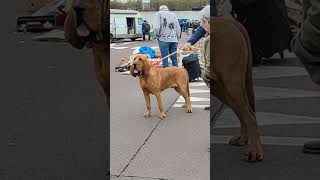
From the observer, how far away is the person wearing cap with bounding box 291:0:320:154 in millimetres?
1402

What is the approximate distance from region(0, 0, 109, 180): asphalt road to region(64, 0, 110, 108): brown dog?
39 millimetres

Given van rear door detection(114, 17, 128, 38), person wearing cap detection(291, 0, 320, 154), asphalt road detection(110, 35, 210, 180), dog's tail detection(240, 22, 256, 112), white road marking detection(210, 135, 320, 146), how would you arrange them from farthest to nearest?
asphalt road detection(110, 35, 210, 180) → van rear door detection(114, 17, 128, 38) → white road marking detection(210, 135, 320, 146) → dog's tail detection(240, 22, 256, 112) → person wearing cap detection(291, 0, 320, 154)

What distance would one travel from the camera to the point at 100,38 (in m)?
1.66

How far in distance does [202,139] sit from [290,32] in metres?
2.04

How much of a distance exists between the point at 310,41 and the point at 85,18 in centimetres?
76

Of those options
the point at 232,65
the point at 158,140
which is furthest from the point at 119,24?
the point at 158,140

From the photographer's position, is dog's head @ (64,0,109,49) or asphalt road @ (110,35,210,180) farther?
asphalt road @ (110,35,210,180)

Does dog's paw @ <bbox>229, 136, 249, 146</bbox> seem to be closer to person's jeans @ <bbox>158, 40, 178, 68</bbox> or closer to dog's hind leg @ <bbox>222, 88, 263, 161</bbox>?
dog's hind leg @ <bbox>222, 88, 263, 161</bbox>

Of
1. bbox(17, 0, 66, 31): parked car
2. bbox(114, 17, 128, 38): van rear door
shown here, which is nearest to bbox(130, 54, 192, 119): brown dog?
bbox(114, 17, 128, 38): van rear door

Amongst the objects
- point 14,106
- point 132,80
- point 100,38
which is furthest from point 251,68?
point 132,80

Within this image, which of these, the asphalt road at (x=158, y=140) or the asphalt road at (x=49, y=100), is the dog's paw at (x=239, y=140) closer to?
the asphalt road at (x=49, y=100)

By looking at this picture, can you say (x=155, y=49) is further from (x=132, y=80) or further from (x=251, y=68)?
(x=251, y=68)

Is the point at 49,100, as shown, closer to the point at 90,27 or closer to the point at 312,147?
the point at 90,27

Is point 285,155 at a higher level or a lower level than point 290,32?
lower
